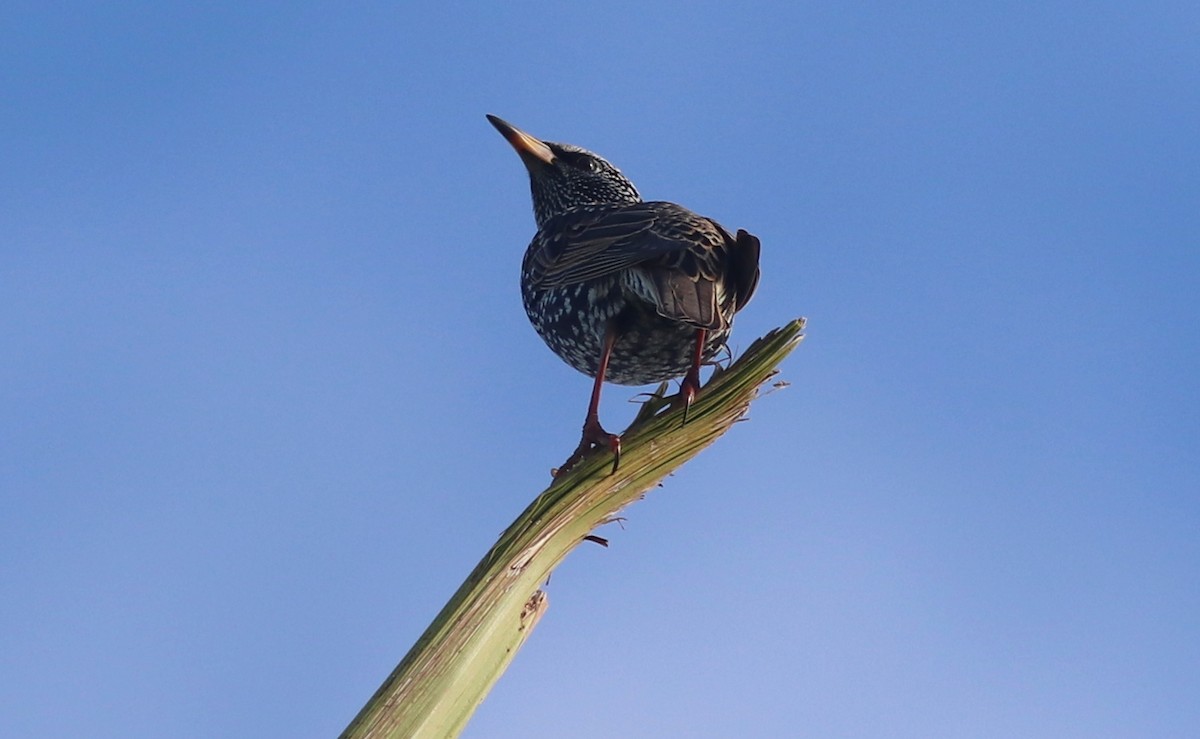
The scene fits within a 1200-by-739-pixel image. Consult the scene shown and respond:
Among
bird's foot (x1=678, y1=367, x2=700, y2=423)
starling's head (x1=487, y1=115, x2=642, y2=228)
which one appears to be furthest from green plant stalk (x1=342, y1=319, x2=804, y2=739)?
starling's head (x1=487, y1=115, x2=642, y2=228)

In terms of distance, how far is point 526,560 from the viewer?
3.57m

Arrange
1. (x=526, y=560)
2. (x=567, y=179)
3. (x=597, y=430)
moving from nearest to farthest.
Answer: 1. (x=526, y=560)
2. (x=597, y=430)
3. (x=567, y=179)

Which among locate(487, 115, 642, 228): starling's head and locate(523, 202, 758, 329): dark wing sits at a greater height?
locate(487, 115, 642, 228): starling's head

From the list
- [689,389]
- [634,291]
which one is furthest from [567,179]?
[689,389]

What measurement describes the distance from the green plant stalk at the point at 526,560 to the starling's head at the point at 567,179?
3.75 metres

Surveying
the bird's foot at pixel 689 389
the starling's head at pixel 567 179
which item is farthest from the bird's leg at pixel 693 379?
the starling's head at pixel 567 179

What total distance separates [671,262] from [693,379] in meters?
0.53

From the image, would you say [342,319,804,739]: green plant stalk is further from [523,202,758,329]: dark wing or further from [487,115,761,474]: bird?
[523,202,758,329]: dark wing

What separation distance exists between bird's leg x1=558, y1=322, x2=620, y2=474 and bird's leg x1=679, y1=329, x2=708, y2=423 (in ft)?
0.94

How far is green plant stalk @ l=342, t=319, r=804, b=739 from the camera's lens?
312 centimetres

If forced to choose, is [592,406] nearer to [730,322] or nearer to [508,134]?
[730,322]

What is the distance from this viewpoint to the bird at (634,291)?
5340mm

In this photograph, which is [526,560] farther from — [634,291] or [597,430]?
[634,291]

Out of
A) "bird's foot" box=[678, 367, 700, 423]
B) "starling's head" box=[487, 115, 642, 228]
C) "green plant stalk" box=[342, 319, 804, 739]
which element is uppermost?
"starling's head" box=[487, 115, 642, 228]
